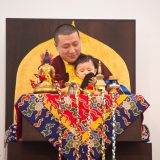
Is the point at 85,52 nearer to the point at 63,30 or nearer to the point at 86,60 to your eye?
the point at 86,60

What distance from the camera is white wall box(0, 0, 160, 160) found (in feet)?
5.64

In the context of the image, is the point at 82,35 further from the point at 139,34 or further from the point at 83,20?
the point at 139,34

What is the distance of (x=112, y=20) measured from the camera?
5.63 feet

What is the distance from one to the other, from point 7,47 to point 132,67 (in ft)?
2.00

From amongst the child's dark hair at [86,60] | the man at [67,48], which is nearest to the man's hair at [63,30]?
the man at [67,48]

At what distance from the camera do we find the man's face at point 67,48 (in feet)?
5.49

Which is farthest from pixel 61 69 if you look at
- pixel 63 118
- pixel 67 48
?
pixel 63 118

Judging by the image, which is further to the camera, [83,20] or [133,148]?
[83,20]

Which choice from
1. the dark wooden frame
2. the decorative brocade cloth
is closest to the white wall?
the dark wooden frame

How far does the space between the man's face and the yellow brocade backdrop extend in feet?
0.10

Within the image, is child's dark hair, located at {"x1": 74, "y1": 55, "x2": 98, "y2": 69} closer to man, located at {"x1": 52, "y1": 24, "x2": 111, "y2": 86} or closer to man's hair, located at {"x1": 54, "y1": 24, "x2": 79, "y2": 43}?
man, located at {"x1": 52, "y1": 24, "x2": 111, "y2": 86}
